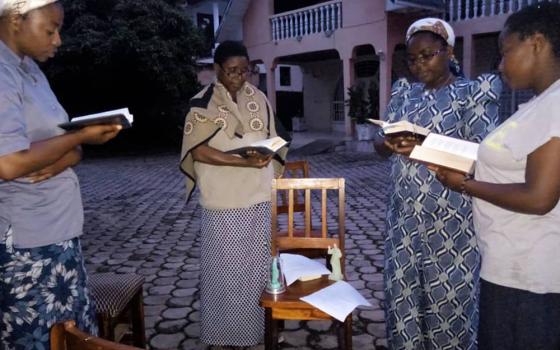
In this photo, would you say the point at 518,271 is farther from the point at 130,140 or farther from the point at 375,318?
the point at 130,140

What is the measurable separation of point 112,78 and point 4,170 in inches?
521

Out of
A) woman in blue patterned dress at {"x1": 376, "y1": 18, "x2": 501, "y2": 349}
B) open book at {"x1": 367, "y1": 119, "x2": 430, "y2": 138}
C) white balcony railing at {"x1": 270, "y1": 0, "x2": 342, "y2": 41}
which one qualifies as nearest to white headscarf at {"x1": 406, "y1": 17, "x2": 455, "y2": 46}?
woman in blue patterned dress at {"x1": 376, "y1": 18, "x2": 501, "y2": 349}

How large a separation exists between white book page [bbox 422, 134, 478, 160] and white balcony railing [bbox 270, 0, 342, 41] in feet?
38.6

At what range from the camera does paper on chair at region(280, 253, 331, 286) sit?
238 cm

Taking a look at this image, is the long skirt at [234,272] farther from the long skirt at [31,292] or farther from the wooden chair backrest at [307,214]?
the long skirt at [31,292]

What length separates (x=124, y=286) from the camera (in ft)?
7.68

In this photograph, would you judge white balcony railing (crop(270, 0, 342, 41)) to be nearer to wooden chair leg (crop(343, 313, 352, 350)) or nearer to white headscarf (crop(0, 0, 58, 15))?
wooden chair leg (crop(343, 313, 352, 350))

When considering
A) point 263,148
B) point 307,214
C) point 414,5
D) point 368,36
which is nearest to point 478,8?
point 414,5

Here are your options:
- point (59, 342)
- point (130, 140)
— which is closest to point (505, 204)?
point (59, 342)

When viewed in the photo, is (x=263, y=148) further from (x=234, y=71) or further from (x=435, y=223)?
(x=435, y=223)

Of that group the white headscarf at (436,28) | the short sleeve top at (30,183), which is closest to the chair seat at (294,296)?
the short sleeve top at (30,183)

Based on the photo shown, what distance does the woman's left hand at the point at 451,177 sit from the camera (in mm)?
1592

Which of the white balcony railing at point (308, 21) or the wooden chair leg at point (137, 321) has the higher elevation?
the white balcony railing at point (308, 21)

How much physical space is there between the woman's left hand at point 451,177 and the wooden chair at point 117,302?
1602 millimetres
